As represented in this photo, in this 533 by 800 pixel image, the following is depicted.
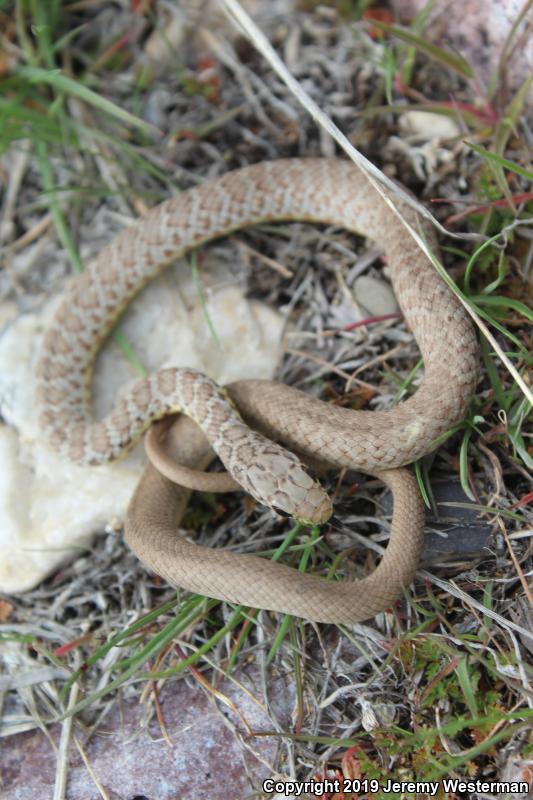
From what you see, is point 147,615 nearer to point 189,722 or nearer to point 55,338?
point 189,722

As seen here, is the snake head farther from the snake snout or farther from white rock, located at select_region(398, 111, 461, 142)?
white rock, located at select_region(398, 111, 461, 142)

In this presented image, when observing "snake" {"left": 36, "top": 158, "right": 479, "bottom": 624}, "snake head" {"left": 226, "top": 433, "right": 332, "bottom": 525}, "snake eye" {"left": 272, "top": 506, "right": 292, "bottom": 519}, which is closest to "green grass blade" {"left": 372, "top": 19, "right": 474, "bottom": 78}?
"snake" {"left": 36, "top": 158, "right": 479, "bottom": 624}

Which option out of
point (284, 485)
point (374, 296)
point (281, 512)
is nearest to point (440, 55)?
point (374, 296)

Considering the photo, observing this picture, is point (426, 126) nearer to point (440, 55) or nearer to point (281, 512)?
point (440, 55)

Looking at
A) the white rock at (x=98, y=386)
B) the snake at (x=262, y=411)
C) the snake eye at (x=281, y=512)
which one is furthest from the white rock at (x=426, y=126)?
the snake eye at (x=281, y=512)

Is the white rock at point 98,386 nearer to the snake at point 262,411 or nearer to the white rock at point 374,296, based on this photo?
the snake at point 262,411

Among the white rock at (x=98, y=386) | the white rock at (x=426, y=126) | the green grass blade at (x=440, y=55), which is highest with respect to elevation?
the green grass blade at (x=440, y=55)
